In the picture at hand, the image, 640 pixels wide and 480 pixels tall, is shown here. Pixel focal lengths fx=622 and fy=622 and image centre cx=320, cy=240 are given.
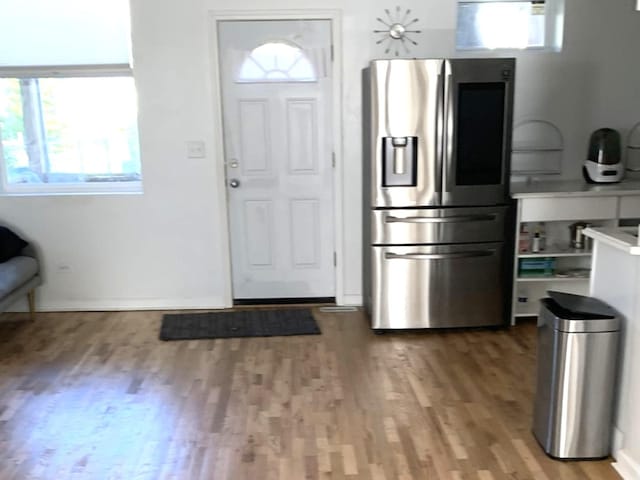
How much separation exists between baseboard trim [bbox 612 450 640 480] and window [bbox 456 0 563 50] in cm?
294

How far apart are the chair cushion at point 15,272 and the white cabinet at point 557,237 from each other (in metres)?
3.27

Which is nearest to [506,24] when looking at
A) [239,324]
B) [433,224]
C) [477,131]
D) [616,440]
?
Answer: [477,131]

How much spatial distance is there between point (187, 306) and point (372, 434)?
7.30 feet

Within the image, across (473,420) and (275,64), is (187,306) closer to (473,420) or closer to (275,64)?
(275,64)

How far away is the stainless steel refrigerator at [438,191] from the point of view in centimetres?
379

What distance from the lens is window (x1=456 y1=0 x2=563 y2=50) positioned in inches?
174

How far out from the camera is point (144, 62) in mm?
4297

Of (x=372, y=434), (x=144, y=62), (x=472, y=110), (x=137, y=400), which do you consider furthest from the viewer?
(x=144, y=62)

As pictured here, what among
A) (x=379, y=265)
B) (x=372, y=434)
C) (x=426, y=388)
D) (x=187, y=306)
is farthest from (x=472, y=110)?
(x=187, y=306)

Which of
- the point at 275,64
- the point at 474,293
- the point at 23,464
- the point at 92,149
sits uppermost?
the point at 275,64

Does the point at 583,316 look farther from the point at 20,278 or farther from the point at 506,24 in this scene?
the point at 20,278

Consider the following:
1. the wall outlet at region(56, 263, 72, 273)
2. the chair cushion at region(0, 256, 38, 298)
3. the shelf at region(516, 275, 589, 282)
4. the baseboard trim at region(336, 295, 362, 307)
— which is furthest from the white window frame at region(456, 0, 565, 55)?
the chair cushion at region(0, 256, 38, 298)

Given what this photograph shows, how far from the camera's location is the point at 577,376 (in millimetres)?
2521

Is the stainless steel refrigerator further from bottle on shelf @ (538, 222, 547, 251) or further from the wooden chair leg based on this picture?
the wooden chair leg
